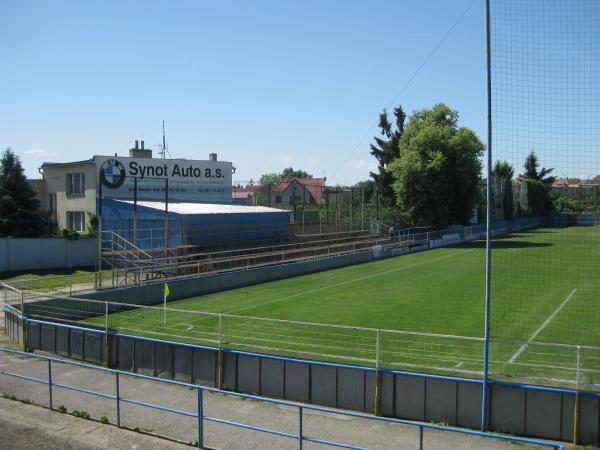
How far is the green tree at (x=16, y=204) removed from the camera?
3541 centimetres

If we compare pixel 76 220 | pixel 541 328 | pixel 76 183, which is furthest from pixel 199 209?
pixel 541 328

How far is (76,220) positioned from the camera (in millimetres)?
38875

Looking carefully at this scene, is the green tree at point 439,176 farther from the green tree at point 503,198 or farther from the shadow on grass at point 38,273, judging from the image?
the shadow on grass at point 38,273

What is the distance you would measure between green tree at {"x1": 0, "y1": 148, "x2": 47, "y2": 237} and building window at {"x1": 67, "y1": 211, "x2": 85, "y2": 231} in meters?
2.15

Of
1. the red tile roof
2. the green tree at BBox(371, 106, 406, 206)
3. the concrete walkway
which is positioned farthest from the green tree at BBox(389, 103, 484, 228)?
the concrete walkway

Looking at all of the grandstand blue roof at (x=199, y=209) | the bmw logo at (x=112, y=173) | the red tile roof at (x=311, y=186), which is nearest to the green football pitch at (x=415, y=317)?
the grandstand blue roof at (x=199, y=209)

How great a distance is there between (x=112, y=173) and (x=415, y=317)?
81.8 feet

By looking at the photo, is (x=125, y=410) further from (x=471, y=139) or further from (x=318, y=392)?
(x=471, y=139)

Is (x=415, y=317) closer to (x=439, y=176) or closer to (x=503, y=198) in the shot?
(x=439, y=176)

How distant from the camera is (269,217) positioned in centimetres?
4062

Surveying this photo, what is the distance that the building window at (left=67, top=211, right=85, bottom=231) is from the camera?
38281 mm

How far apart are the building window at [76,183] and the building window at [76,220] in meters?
1.37

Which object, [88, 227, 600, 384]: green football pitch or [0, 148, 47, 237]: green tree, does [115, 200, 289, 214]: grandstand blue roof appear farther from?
[88, 227, 600, 384]: green football pitch

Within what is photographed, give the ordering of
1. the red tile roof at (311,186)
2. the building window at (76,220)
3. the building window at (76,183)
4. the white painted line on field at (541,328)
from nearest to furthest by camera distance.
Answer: the white painted line on field at (541,328) < the building window at (76,183) < the building window at (76,220) < the red tile roof at (311,186)
